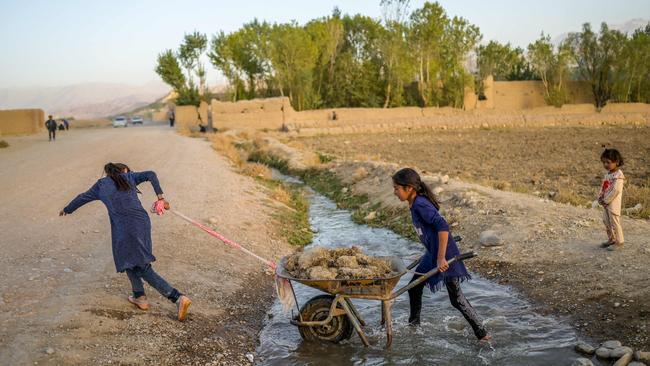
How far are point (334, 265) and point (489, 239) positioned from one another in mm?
3629

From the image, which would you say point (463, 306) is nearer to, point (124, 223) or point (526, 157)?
point (124, 223)

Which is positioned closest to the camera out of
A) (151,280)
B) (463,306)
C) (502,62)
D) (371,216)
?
(463,306)

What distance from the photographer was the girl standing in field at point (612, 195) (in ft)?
21.5

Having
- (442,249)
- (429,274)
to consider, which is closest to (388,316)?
(429,274)

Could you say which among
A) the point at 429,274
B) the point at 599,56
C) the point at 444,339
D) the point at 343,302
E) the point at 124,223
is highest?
the point at 599,56

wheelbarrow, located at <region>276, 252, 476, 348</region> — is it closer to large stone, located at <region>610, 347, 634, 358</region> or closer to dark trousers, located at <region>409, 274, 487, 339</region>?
dark trousers, located at <region>409, 274, 487, 339</region>

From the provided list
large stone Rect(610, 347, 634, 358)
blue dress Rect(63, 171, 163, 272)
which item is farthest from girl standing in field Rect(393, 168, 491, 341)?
blue dress Rect(63, 171, 163, 272)

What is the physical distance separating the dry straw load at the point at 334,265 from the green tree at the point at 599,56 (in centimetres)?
4021

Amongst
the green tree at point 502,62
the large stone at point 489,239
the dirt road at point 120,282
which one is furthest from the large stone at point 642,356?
the green tree at point 502,62

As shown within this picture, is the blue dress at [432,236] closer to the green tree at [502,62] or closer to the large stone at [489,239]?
the large stone at [489,239]

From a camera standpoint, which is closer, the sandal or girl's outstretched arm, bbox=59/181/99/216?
girl's outstretched arm, bbox=59/181/99/216

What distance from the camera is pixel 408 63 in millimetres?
40812

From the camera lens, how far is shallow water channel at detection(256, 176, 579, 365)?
5.12 m

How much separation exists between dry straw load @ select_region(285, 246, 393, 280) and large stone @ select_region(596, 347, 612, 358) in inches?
70.1
